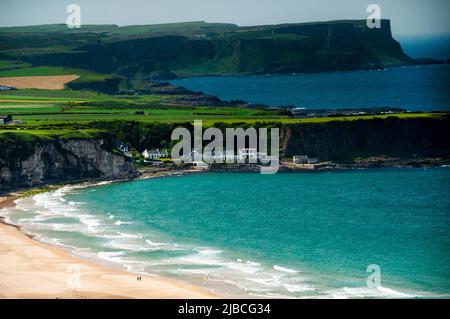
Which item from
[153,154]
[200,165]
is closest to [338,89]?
[153,154]

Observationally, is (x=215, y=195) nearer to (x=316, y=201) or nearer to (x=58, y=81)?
(x=316, y=201)

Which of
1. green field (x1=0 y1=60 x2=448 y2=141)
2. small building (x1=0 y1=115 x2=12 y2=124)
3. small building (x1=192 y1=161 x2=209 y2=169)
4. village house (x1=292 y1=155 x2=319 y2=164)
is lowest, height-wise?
small building (x1=192 y1=161 x2=209 y2=169)

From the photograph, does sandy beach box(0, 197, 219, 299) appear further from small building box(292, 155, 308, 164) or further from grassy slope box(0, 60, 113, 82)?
grassy slope box(0, 60, 113, 82)

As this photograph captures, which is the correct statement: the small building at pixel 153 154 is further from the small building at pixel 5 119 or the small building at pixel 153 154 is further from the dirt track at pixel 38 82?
the dirt track at pixel 38 82

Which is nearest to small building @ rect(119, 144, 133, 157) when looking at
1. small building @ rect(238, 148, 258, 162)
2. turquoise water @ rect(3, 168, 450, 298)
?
turquoise water @ rect(3, 168, 450, 298)

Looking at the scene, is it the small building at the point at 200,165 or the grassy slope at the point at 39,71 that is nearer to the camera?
the small building at the point at 200,165

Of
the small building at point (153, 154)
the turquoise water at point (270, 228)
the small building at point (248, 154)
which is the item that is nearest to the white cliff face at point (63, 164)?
the turquoise water at point (270, 228)
